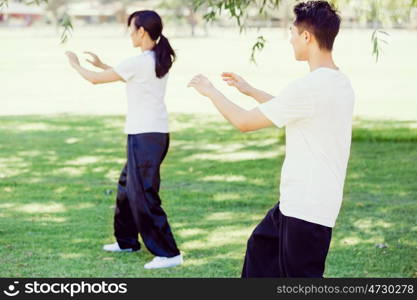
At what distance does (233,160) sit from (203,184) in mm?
1838

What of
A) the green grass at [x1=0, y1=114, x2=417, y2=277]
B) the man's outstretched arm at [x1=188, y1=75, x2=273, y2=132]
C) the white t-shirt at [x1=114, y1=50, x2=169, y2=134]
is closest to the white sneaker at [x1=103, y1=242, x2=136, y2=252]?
the green grass at [x1=0, y1=114, x2=417, y2=277]

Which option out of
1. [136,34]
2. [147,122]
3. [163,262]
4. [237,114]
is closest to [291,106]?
[237,114]

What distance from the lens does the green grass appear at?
259 inches

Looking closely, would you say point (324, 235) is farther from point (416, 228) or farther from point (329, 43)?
point (416, 228)

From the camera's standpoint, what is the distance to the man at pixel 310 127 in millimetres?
3891

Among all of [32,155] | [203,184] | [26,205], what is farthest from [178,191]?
[32,155]

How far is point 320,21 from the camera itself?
3.93 metres

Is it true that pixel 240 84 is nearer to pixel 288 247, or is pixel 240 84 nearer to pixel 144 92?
pixel 288 247

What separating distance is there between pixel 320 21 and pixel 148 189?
2763 mm

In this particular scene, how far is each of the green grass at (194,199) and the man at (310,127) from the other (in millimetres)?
2244

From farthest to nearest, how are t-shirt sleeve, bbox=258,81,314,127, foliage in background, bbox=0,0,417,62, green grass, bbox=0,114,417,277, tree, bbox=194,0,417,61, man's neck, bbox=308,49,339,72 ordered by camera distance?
tree, bbox=194,0,417,61 → foliage in background, bbox=0,0,417,62 → green grass, bbox=0,114,417,277 → man's neck, bbox=308,49,339,72 → t-shirt sleeve, bbox=258,81,314,127

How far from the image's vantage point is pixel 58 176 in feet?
35.1

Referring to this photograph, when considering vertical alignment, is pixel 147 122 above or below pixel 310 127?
below

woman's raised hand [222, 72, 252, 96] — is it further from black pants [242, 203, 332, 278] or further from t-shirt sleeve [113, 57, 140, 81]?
t-shirt sleeve [113, 57, 140, 81]
